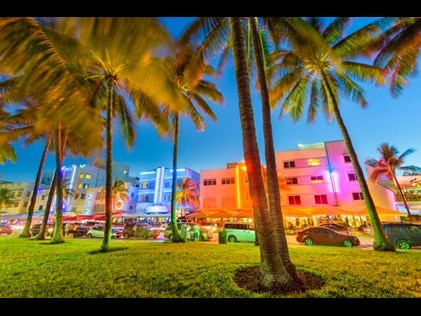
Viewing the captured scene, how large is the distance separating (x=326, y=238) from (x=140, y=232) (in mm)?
15956

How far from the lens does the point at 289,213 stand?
939 inches

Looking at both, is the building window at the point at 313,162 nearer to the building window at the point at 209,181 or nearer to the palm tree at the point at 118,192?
the building window at the point at 209,181

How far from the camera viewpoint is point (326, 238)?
14.9 metres

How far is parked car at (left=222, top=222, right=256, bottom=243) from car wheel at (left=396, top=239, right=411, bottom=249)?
8952 mm

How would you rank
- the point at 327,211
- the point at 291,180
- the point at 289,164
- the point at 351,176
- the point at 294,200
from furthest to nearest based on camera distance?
the point at 289,164 < the point at 291,180 < the point at 294,200 < the point at 351,176 < the point at 327,211

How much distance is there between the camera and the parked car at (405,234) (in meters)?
12.3

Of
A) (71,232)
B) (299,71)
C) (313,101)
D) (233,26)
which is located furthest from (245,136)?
(71,232)

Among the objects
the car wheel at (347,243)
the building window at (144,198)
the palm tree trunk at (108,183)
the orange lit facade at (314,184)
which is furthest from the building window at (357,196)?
the building window at (144,198)

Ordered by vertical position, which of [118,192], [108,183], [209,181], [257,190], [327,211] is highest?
[118,192]

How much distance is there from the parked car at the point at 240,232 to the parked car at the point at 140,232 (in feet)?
24.5

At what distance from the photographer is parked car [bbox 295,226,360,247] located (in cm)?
1419

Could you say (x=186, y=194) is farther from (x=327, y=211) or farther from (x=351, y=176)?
(x=351, y=176)

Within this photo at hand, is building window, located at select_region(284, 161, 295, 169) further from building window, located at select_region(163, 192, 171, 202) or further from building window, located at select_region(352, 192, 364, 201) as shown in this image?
building window, located at select_region(163, 192, 171, 202)

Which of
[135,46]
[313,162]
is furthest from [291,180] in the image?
[135,46]
